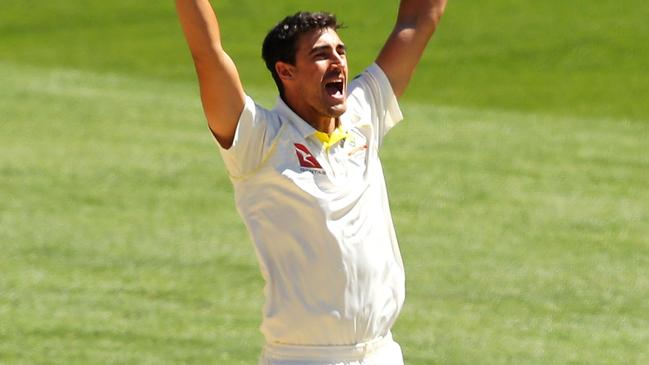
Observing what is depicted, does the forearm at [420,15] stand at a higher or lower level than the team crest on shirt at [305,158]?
higher

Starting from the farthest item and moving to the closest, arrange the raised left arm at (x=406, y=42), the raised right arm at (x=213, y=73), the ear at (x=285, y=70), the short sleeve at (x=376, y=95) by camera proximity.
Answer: the raised left arm at (x=406, y=42)
the short sleeve at (x=376, y=95)
the ear at (x=285, y=70)
the raised right arm at (x=213, y=73)

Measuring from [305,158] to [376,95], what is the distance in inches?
23.6

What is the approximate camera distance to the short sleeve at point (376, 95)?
20.1ft

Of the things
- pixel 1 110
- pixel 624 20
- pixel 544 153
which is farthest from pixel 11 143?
pixel 624 20

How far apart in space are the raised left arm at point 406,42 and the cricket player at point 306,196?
1.63ft

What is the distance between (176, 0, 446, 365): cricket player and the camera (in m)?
5.61

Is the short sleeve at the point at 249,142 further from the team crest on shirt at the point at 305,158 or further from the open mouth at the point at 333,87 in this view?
the open mouth at the point at 333,87

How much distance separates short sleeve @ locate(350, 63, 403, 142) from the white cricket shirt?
377 mm

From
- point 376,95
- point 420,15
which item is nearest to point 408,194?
point 420,15

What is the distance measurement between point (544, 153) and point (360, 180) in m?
9.64

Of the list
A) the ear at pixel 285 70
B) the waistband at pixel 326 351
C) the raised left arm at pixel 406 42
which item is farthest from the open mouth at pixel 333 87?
the waistband at pixel 326 351

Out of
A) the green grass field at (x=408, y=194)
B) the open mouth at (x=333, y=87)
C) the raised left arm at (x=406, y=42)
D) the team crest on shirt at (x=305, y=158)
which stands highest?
the open mouth at (x=333, y=87)

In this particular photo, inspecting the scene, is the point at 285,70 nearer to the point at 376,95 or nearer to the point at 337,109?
the point at 337,109

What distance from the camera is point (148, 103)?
17.5 m
